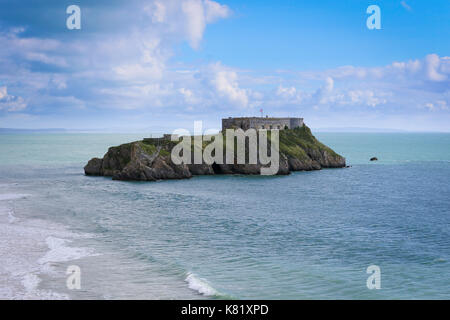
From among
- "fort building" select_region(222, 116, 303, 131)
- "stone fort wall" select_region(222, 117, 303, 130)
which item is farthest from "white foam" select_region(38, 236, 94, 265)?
"stone fort wall" select_region(222, 117, 303, 130)

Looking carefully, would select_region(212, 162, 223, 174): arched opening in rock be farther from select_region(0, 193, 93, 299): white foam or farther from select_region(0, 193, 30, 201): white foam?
select_region(0, 193, 93, 299): white foam

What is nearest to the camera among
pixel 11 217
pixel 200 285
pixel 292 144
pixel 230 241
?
pixel 200 285

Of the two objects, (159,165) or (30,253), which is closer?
(30,253)

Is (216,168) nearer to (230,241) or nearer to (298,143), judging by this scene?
(298,143)

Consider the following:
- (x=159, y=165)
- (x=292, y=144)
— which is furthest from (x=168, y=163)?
(x=292, y=144)

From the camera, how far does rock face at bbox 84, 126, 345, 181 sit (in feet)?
302

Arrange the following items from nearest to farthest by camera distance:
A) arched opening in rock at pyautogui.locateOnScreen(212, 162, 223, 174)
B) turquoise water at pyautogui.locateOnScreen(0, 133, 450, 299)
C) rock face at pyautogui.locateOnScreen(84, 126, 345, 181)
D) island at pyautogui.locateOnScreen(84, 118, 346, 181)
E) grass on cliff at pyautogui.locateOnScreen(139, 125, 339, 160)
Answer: turquoise water at pyautogui.locateOnScreen(0, 133, 450, 299) → rock face at pyautogui.locateOnScreen(84, 126, 345, 181) → island at pyautogui.locateOnScreen(84, 118, 346, 181) → grass on cliff at pyautogui.locateOnScreen(139, 125, 339, 160) → arched opening in rock at pyautogui.locateOnScreen(212, 162, 223, 174)

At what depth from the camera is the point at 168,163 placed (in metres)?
96.8

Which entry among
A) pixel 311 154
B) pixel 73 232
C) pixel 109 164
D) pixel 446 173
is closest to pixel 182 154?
pixel 109 164

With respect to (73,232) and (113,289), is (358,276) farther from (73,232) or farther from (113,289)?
(73,232)

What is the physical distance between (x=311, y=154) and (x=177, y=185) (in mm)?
50170

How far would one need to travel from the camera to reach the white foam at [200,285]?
2723 cm
